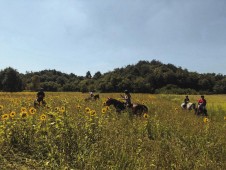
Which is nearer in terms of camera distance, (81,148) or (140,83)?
(81,148)

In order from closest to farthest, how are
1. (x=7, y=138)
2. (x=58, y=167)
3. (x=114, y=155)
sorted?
(x=58, y=167)
(x=114, y=155)
(x=7, y=138)

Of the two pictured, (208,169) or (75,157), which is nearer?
(208,169)

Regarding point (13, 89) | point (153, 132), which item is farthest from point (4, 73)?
point (153, 132)

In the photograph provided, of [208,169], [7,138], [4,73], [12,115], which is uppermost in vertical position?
[4,73]

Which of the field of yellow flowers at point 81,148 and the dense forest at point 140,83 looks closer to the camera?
the field of yellow flowers at point 81,148

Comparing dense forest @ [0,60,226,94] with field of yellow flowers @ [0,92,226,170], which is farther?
dense forest @ [0,60,226,94]

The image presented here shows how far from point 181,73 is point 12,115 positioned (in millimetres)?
102360

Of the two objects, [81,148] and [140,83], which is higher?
[140,83]

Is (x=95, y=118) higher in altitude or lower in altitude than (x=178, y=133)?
higher

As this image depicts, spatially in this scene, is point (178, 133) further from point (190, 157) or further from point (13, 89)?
point (13, 89)

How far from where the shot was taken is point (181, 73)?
107438 mm

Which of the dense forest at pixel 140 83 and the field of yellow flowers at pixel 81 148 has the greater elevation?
the dense forest at pixel 140 83

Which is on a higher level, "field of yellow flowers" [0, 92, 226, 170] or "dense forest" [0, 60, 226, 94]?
"dense forest" [0, 60, 226, 94]

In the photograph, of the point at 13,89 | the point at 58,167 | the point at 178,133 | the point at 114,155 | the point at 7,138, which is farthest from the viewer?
the point at 13,89
